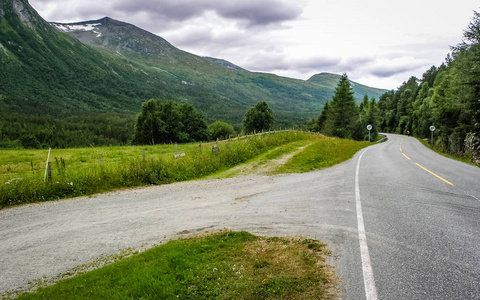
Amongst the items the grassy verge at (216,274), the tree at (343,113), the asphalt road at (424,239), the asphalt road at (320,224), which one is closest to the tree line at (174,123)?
the tree at (343,113)

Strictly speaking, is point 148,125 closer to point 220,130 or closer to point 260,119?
point 260,119

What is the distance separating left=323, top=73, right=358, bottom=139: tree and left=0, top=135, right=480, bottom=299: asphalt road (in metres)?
45.3

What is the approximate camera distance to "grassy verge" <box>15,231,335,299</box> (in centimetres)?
417

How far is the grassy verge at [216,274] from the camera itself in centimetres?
417

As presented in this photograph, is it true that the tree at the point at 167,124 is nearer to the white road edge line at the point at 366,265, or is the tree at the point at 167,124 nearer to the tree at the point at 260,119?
the tree at the point at 260,119

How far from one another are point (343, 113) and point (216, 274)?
56395mm

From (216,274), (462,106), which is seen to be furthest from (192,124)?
(216,274)

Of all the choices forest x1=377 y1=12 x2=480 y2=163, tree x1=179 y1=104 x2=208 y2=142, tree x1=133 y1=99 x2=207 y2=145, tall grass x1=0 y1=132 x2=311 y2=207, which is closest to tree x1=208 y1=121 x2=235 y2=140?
tree x1=179 y1=104 x2=208 y2=142

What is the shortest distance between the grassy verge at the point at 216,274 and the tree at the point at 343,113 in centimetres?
5402

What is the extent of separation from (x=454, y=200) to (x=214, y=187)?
28.1 ft

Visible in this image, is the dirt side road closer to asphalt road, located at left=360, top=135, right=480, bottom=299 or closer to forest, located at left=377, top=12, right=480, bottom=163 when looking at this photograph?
asphalt road, located at left=360, top=135, right=480, bottom=299

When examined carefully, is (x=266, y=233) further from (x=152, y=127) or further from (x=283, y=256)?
(x=152, y=127)

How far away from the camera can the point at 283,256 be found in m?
5.12

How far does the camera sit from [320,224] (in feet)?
22.2
